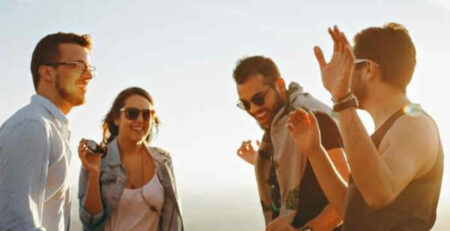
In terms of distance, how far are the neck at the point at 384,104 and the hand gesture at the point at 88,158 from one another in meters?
3.66

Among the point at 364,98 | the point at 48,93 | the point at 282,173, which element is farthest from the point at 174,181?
the point at 364,98

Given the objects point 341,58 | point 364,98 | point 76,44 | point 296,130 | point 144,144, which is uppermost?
point 76,44

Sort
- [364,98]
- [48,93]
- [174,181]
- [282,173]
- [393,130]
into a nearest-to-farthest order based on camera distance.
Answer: [393,130] < [364,98] < [48,93] < [282,173] < [174,181]

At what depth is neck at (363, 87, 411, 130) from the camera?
3.45m

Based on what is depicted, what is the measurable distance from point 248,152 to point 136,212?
151cm

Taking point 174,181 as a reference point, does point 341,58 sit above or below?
above

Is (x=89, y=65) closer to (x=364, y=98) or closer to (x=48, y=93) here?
(x=48, y=93)

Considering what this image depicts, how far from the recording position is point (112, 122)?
7.23 m

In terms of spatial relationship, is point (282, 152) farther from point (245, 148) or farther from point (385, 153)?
point (385, 153)

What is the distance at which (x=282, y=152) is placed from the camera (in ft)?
17.1

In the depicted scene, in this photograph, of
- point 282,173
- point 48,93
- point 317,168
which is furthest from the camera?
point 282,173

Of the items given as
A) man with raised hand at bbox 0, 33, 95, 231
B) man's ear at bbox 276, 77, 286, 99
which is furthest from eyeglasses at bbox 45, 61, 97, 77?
man's ear at bbox 276, 77, 286, 99

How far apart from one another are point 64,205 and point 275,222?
1819 mm

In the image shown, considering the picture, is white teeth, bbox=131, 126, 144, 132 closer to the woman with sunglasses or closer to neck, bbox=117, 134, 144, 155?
the woman with sunglasses
